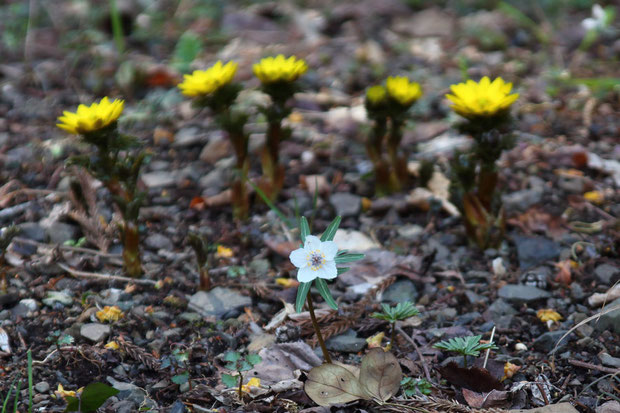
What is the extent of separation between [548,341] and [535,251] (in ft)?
1.74

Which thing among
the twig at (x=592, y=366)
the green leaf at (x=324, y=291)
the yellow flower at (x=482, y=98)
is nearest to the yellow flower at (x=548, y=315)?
the twig at (x=592, y=366)

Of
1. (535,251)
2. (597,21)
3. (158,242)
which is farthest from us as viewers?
(597,21)

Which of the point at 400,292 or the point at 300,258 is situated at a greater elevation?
the point at 300,258

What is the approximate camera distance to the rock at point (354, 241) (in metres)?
2.50

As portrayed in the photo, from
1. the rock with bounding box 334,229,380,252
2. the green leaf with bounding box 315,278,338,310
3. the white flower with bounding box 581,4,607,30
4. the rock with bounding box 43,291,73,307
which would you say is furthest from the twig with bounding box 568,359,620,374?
the white flower with bounding box 581,4,607,30

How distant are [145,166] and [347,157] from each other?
3.35 feet

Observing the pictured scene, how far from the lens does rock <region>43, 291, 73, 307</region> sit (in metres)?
2.10

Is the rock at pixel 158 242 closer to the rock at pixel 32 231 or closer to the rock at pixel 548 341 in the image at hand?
the rock at pixel 32 231

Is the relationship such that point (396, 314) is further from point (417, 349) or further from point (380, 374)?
point (380, 374)

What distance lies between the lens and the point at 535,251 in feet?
7.86

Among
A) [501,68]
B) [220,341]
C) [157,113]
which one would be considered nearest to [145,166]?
[157,113]

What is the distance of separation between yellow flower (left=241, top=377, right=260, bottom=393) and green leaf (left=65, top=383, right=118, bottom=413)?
356 millimetres

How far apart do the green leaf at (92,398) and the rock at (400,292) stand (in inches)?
39.4

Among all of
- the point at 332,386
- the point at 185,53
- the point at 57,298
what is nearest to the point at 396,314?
the point at 332,386
